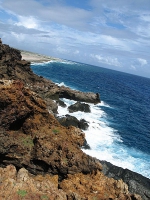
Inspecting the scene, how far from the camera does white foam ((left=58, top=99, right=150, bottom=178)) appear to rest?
34.2 metres

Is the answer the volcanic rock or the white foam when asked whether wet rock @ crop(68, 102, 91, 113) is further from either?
the volcanic rock

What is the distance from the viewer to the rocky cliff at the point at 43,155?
54.4ft

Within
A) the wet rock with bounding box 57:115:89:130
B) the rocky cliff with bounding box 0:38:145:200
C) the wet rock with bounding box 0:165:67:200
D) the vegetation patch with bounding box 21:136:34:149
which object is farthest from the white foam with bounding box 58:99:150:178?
the wet rock with bounding box 0:165:67:200

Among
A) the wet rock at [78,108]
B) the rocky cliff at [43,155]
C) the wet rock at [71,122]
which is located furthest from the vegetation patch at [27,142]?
the wet rock at [78,108]

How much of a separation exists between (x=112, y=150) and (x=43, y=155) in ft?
72.7

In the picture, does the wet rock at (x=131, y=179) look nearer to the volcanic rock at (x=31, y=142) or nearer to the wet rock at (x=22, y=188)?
the volcanic rock at (x=31, y=142)

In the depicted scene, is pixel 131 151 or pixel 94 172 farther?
pixel 131 151

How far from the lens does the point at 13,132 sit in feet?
66.9

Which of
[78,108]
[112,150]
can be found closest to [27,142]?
[112,150]

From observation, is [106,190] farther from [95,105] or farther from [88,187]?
[95,105]

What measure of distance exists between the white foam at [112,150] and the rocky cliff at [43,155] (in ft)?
49.3

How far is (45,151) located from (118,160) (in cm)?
1975

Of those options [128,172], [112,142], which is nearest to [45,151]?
[128,172]

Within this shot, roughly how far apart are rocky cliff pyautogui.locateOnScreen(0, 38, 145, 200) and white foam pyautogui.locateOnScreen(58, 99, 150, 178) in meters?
15.0
